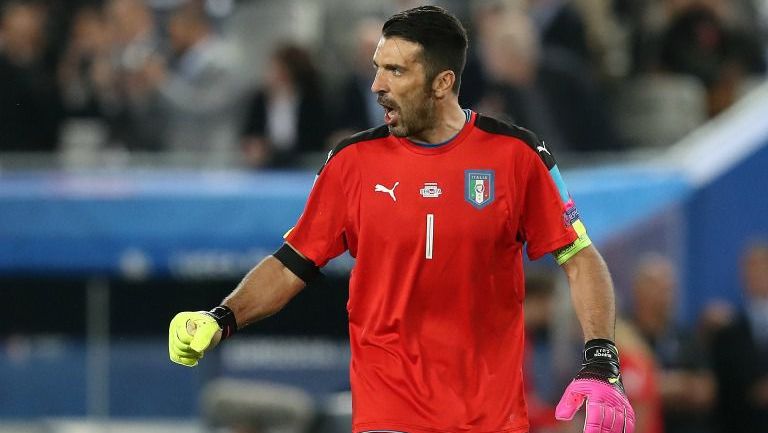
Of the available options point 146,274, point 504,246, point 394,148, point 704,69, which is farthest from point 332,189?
point 704,69

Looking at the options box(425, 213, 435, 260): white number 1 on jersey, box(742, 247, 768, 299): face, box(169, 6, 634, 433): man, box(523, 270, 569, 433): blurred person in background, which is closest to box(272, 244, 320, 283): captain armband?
box(169, 6, 634, 433): man

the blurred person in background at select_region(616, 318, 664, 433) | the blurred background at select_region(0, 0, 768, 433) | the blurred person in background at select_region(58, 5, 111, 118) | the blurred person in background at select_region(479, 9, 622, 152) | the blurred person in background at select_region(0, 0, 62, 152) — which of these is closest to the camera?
the blurred person in background at select_region(616, 318, 664, 433)

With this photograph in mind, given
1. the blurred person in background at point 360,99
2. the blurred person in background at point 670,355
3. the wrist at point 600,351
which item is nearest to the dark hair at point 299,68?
the blurred person in background at point 360,99

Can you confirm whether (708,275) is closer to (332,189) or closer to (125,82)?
(125,82)

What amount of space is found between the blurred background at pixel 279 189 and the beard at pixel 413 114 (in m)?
3.86

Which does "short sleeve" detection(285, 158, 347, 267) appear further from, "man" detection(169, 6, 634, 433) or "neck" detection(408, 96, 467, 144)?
"neck" detection(408, 96, 467, 144)

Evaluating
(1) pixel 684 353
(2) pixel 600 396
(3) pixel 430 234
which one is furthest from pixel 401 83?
(1) pixel 684 353

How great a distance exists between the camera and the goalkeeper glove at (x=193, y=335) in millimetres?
5012

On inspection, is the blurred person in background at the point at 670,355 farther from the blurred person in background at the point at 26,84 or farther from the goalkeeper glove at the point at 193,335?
the goalkeeper glove at the point at 193,335

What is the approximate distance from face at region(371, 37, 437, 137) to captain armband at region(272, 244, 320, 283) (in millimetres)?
556

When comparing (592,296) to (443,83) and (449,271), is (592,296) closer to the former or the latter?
(449,271)

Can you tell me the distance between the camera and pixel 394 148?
Answer: 16.9 ft

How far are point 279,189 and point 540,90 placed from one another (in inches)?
79.5

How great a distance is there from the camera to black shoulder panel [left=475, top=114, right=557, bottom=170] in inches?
200
